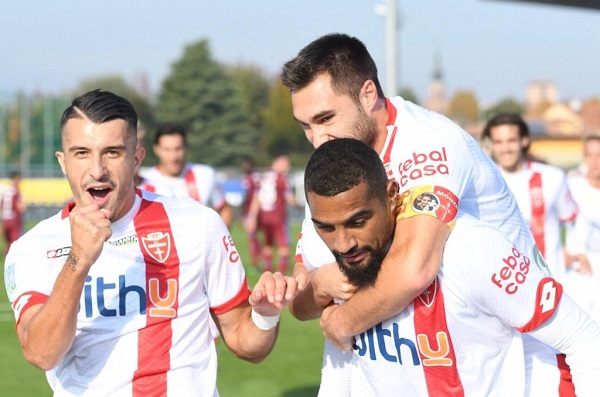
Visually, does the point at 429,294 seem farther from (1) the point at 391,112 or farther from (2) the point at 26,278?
(2) the point at 26,278

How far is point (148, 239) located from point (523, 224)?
1.51 m

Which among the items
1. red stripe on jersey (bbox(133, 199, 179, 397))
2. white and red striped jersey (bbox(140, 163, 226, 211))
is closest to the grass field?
white and red striped jersey (bbox(140, 163, 226, 211))

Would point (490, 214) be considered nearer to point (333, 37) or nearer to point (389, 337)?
A: point (389, 337)

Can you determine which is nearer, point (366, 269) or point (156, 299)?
point (366, 269)

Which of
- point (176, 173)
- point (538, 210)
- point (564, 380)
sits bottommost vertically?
point (564, 380)

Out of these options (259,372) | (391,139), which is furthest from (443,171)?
(259,372)

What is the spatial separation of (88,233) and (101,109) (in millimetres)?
597

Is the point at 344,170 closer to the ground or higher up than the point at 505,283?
higher up

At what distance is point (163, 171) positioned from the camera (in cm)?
971

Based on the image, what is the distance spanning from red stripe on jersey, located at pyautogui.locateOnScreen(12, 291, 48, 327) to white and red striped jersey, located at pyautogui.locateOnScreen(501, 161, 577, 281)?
18.8 feet

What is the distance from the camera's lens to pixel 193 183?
995 centimetres

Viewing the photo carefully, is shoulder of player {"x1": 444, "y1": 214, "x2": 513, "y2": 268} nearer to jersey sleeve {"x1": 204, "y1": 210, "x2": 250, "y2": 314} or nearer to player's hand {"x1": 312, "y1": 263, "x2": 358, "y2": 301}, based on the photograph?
player's hand {"x1": 312, "y1": 263, "x2": 358, "y2": 301}

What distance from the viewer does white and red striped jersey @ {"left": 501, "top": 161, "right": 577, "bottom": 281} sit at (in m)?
8.65

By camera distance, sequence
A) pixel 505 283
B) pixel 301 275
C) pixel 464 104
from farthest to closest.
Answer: pixel 464 104, pixel 301 275, pixel 505 283
